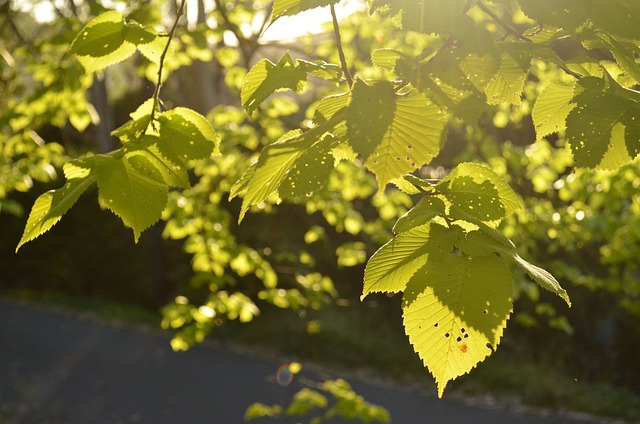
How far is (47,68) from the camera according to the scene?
392 centimetres

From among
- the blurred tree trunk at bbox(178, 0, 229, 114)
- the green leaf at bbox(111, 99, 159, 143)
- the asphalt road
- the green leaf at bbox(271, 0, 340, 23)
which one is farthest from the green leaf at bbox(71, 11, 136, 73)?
the asphalt road

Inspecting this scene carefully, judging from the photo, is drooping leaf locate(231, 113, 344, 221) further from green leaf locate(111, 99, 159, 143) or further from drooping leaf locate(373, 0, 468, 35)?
green leaf locate(111, 99, 159, 143)

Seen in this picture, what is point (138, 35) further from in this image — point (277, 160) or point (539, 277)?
point (539, 277)

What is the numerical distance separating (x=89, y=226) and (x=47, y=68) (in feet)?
40.4

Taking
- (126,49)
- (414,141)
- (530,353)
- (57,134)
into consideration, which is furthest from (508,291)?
(57,134)

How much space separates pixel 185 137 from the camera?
4.39 ft

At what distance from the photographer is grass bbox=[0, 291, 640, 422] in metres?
9.32

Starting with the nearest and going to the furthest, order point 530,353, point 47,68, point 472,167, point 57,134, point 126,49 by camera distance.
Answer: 1. point 472,167
2. point 126,49
3. point 47,68
4. point 530,353
5. point 57,134

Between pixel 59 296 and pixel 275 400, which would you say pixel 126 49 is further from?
pixel 59 296

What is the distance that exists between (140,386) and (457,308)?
9552mm

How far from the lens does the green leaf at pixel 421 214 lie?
951mm

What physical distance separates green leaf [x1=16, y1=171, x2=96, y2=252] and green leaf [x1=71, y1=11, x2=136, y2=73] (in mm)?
348

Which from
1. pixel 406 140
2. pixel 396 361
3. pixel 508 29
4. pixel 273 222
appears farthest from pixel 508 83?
pixel 396 361

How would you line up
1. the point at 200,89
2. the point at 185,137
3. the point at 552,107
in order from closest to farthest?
the point at 552,107 → the point at 185,137 → the point at 200,89
